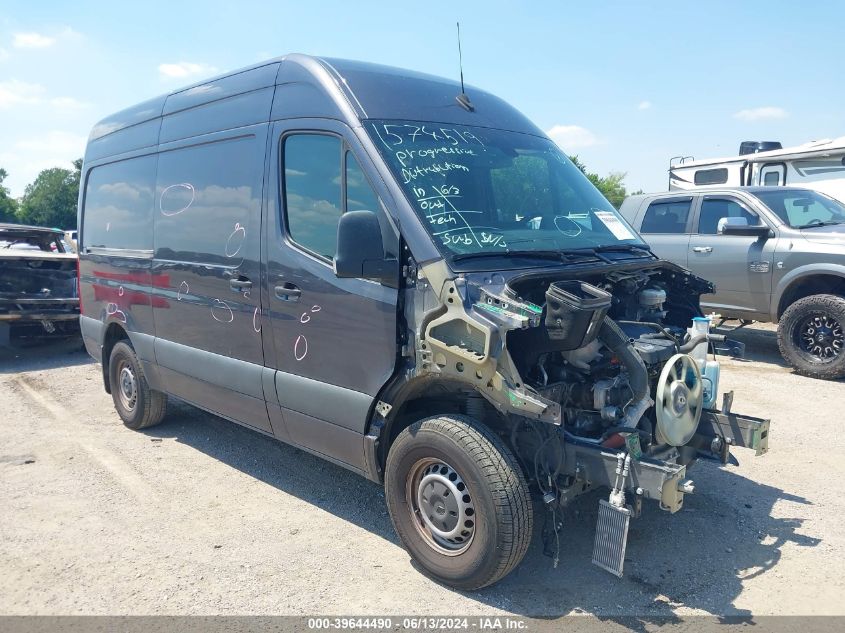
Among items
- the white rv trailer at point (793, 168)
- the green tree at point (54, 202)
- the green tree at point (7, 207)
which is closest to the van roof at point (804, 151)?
the white rv trailer at point (793, 168)

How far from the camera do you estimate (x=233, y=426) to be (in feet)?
21.6

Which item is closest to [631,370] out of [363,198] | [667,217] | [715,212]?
[363,198]

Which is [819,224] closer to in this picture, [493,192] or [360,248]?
[493,192]

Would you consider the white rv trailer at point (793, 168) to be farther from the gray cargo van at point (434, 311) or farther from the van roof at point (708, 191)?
the gray cargo van at point (434, 311)

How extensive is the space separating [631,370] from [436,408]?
3.55ft

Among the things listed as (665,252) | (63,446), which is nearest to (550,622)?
(63,446)

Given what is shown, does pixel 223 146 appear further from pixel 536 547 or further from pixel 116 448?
pixel 536 547

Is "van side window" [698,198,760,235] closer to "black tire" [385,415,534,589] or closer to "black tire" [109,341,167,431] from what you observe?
"black tire" [385,415,534,589]

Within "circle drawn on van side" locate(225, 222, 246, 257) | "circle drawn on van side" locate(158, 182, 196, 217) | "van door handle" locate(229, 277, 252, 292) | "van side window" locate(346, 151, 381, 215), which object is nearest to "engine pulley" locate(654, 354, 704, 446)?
"van side window" locate(346, 151, 381, 215)

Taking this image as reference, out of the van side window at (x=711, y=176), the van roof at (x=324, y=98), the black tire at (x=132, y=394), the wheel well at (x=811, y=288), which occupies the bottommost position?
the black tire at (x=132, y=394)

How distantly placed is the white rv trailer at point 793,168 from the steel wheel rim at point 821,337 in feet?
14.1

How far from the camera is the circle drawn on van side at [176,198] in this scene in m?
5.20

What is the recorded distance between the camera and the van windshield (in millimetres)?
3662

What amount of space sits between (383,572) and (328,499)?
1.09 metres
